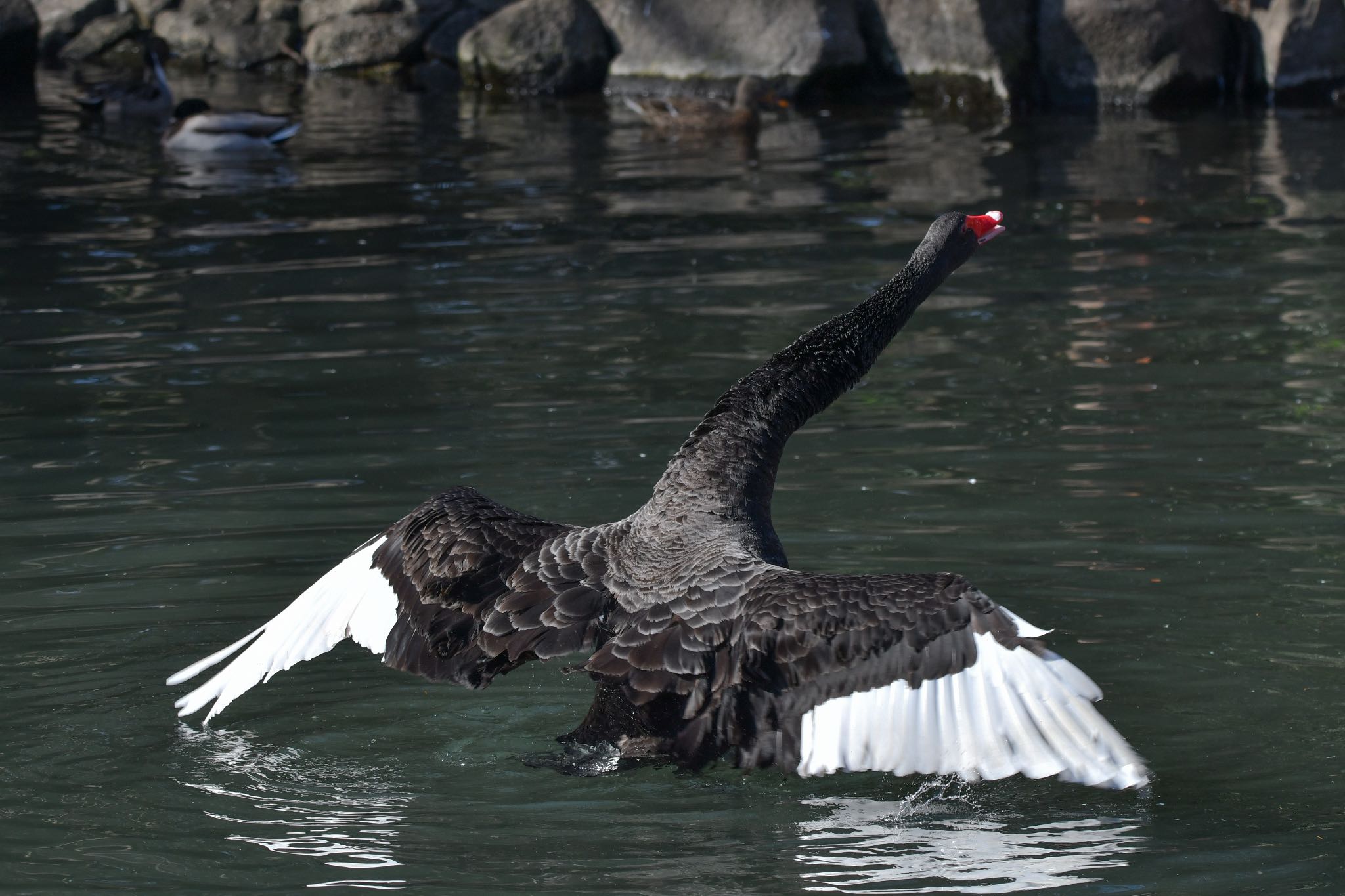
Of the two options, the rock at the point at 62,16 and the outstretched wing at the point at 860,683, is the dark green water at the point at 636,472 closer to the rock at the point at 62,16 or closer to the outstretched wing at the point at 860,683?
the outstretched wing at the point at 860,683

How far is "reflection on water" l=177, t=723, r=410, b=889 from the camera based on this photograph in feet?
13.8

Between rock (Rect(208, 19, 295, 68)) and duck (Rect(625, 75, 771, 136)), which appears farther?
rock (Rect(208, 19, 295, 68))

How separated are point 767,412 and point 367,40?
17.1m

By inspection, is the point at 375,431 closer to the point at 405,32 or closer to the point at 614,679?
the point at 614,679

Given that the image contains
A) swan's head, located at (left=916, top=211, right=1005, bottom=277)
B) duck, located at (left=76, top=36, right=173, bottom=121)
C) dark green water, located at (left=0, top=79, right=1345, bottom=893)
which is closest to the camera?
dark green water, located at (left=0, top=79, right=1345, bottom=893)

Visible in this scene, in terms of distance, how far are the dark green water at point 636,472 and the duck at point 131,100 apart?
3604 mm

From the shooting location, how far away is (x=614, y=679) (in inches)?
172

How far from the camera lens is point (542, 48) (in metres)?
19.3

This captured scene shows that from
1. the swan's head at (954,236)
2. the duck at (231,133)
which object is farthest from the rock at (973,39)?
the swan's head at (954,236)

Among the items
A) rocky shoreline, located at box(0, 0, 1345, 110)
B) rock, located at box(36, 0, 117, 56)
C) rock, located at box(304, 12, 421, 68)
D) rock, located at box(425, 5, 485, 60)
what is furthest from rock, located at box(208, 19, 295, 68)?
rock, located at box(425, 5, 485, 60)

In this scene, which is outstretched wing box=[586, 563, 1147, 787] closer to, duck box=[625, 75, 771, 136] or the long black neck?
the long black neck

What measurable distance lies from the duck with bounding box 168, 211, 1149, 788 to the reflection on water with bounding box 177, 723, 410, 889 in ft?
0.50

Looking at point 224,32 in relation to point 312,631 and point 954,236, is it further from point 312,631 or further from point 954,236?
point 312,631

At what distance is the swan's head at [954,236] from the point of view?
6.14 metres
